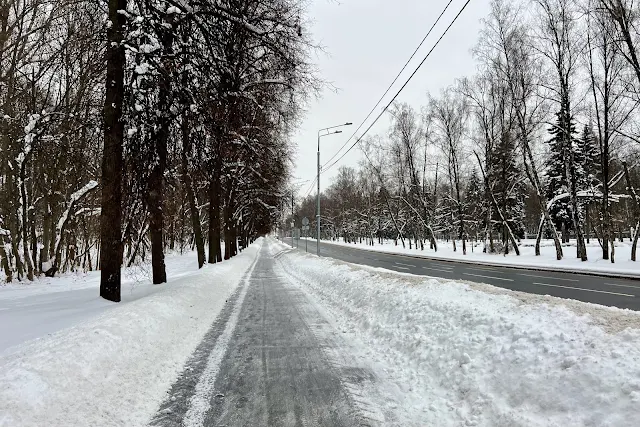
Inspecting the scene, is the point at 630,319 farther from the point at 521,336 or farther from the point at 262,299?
the point at 262,299

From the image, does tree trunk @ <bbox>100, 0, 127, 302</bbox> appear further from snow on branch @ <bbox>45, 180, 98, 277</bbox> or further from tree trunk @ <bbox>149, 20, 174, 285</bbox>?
snow on branch @ <bbox>45, 180, 98, 277</bbox>

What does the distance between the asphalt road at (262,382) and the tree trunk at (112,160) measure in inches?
113

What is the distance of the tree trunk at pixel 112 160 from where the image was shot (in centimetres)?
880

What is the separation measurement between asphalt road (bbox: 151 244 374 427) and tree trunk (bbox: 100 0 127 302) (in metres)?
2.87

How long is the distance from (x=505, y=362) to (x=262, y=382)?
119 inches

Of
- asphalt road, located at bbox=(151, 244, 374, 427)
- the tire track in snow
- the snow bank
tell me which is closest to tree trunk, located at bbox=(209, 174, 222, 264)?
the tire track in snow

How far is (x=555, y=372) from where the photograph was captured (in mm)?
4016

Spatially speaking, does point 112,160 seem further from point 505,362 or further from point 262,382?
point 505,362

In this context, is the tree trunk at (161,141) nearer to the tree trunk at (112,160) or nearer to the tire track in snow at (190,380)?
the tree trunk at (112,160)

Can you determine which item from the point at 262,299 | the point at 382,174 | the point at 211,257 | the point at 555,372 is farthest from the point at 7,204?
the point at 382,174

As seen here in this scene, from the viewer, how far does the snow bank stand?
11.7ft

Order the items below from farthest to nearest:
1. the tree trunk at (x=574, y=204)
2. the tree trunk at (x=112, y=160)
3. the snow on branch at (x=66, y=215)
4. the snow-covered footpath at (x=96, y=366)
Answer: the tree trunk at (x=574, y=204) → the snow on branch at (x=66, y=215) → the tree trunk at (x=112, y=160) → the snow-covered footpath at (x=96, y=366)

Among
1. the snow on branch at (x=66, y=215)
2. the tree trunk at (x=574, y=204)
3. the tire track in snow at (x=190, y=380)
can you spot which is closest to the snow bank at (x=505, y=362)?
the tire track in snow at (x=190, y=380)

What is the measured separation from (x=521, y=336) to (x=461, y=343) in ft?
2.73
